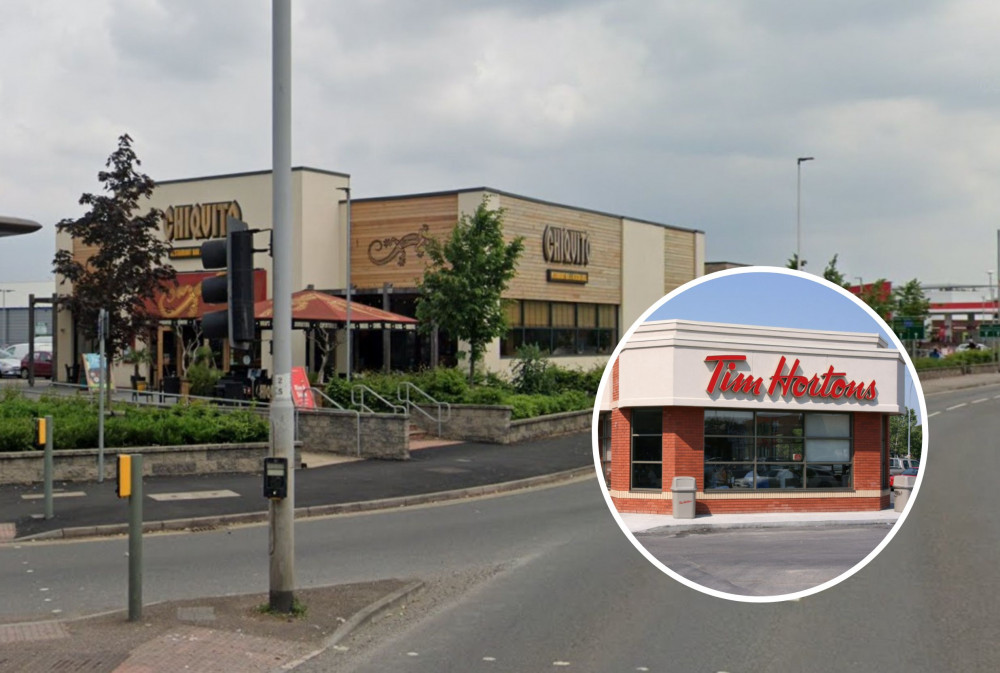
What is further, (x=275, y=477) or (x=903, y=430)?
(x=275, y=477)

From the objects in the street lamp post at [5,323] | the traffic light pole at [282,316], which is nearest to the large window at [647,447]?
the traffic light pole at [282,316]

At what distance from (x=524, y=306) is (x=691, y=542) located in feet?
126

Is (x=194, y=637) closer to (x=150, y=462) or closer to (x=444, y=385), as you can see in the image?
(x=150, y=462)

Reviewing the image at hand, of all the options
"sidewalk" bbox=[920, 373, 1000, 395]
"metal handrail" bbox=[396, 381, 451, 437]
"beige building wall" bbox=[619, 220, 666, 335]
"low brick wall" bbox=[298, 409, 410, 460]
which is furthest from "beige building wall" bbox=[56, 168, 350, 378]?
"sidewalk" bbox=[920, 373, 1000, 395]

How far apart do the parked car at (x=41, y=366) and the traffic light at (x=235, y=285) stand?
43500 mm

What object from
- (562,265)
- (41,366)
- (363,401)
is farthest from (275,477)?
(41,366)

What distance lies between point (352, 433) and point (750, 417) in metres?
21.9

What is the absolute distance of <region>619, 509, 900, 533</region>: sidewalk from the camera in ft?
7.05

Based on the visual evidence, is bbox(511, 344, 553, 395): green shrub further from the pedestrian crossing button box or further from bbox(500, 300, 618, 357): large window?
the pedestrian crossing button box

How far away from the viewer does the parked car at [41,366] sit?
5028 cm

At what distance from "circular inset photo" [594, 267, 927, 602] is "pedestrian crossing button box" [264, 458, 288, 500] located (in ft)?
24.5

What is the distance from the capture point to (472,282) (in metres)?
31.0

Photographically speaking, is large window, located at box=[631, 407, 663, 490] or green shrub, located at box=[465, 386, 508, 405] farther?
green shrub, located at box=[465, 386, 508, 405]

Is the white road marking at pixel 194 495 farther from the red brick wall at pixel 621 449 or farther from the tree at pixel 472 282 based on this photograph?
the red brick wall at pixel 621 449
